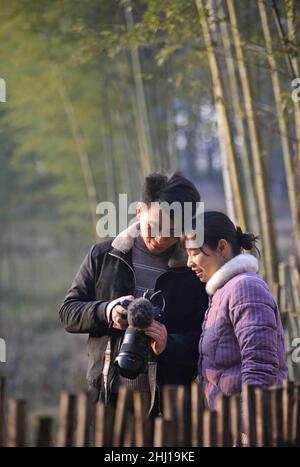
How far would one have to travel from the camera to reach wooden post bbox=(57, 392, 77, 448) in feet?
7.98

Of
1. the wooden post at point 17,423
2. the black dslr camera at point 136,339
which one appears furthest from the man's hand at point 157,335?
the wooden post at point 17,423

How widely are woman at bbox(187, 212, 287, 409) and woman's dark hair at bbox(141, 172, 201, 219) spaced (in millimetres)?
236

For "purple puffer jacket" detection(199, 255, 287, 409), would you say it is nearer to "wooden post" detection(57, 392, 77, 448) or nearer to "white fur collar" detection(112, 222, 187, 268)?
"white fur collar" detection(112, 222, 187, 268)

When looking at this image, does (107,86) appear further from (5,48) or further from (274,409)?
(274,409)

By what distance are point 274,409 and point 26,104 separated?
12631 mm

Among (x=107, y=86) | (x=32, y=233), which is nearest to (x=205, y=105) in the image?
(x=107, y=86)

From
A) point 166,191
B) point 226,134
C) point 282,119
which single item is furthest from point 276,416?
point 282,119

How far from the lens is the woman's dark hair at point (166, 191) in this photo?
3.29 metres

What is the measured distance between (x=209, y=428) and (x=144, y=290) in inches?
36.4

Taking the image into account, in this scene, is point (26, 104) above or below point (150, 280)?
above

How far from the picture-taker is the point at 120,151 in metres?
15.8

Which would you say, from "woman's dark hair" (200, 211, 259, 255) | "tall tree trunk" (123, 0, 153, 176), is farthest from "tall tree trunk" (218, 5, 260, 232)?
"tall tree trunk" (123, 0, 153, 176)

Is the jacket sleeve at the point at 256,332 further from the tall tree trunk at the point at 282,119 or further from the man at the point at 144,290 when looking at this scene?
the tall tree trunk at the point at 282,119

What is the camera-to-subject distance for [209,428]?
2.52m
